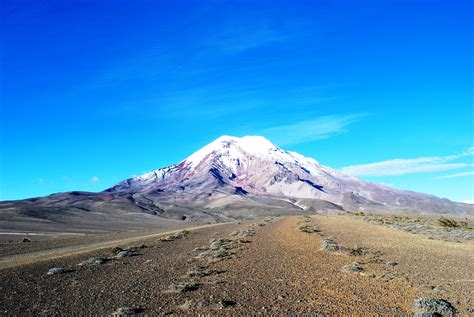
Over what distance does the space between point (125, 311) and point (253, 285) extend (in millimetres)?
4508

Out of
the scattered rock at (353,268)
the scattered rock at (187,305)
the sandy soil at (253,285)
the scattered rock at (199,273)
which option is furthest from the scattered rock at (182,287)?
the scattered rock at (353,268)

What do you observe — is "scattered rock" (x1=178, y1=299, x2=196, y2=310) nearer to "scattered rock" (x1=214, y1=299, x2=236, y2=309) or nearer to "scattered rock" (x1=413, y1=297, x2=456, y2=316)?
"scattered rock" (x1=214, y1=299, x2=236, y2=309)

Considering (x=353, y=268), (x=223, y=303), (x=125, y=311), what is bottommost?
(x=125, y=311)

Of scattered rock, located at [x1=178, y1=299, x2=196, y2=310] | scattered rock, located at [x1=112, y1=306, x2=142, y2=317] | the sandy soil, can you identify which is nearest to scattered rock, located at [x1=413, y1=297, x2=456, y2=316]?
the sandy soil

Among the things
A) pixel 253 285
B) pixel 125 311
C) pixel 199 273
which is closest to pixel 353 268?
pixel 253 285

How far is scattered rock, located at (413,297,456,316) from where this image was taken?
10205 millimetres

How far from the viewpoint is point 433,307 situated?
1048 cm

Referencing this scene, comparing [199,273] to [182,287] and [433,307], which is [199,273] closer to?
[182,287]

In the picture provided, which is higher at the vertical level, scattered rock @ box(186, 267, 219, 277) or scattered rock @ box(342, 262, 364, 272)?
scattered rock @ box(342, 262, 364, 272)

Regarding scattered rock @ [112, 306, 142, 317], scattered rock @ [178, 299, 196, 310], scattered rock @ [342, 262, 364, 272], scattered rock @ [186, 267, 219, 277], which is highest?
scattered rock @ [342, 262, 364, 272]

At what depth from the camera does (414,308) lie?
10.7m

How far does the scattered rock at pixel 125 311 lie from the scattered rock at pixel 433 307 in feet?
22.7

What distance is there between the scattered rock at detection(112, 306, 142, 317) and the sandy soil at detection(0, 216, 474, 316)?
0.73 feet

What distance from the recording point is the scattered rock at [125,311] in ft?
35.5
